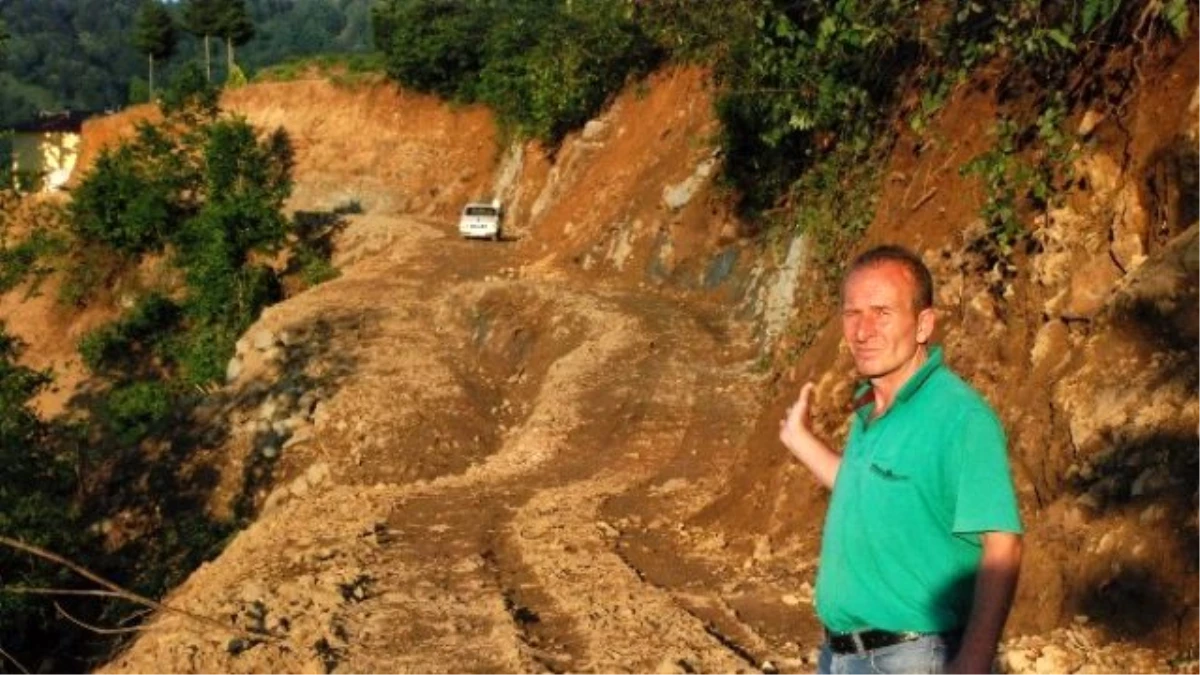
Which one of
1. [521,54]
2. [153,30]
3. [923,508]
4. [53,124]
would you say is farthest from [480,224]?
[153,30]

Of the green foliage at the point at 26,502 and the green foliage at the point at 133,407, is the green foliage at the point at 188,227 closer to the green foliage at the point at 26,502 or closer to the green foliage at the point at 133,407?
the green foliage at the point at 133,407

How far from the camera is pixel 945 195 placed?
9.69 metres

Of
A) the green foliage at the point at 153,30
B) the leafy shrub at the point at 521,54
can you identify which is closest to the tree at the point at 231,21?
the green foliage at the point at 153,30

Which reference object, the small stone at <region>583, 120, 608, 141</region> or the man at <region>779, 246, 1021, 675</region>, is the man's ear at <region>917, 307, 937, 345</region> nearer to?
the man at <region>779, 246, 1021, 675</region>

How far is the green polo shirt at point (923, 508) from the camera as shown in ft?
10.1

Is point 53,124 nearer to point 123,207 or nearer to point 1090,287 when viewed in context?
point 123,207

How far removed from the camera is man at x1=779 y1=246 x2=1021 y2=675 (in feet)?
9.99

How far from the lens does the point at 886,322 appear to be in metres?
3.38

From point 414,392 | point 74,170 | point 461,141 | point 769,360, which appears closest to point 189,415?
point 414,392

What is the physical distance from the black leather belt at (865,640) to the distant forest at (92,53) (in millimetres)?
104578

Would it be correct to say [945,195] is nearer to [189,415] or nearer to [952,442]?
[952,442]

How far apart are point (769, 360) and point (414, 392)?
5.32 metres

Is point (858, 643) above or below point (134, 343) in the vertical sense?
above

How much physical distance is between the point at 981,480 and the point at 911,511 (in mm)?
237
